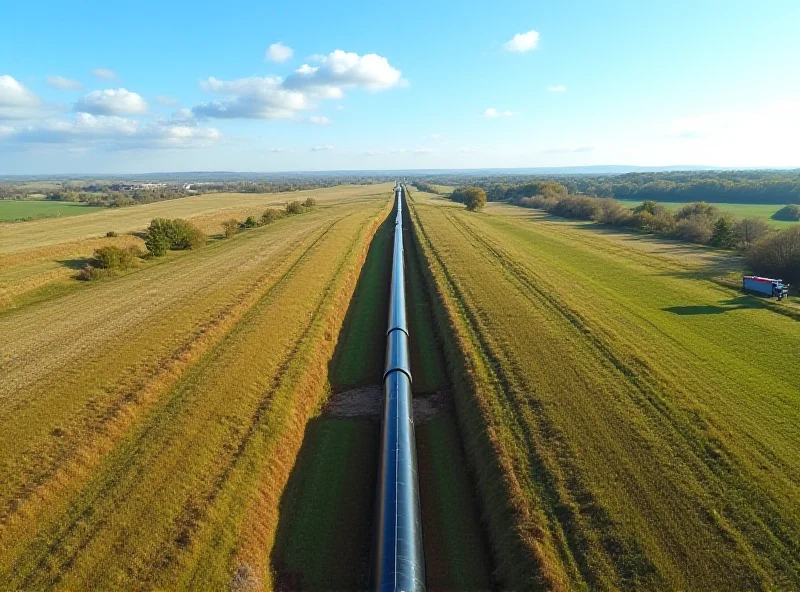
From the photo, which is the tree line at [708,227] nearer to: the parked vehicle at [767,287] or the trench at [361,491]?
the parked vehicle at [767,287]

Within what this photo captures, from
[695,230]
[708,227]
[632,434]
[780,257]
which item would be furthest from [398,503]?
[708,227]

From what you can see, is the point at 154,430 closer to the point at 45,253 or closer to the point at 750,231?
the point at 45,253

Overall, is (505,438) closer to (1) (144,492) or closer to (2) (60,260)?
(1) (144,492)

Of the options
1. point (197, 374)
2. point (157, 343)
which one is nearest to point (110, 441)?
point (197, 374)

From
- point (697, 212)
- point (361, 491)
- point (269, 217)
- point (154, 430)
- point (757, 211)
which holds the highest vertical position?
point (697, 212)

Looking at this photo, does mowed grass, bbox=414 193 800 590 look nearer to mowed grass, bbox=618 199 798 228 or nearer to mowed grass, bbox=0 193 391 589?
mowed grass, bbox=0 193 391 589

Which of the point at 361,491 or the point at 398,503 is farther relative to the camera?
the point at 361,491

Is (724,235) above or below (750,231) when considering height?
below

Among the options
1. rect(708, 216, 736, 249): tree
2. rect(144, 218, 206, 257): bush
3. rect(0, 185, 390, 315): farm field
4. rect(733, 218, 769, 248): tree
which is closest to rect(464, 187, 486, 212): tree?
rect(708, 216, 736, 249): tree
